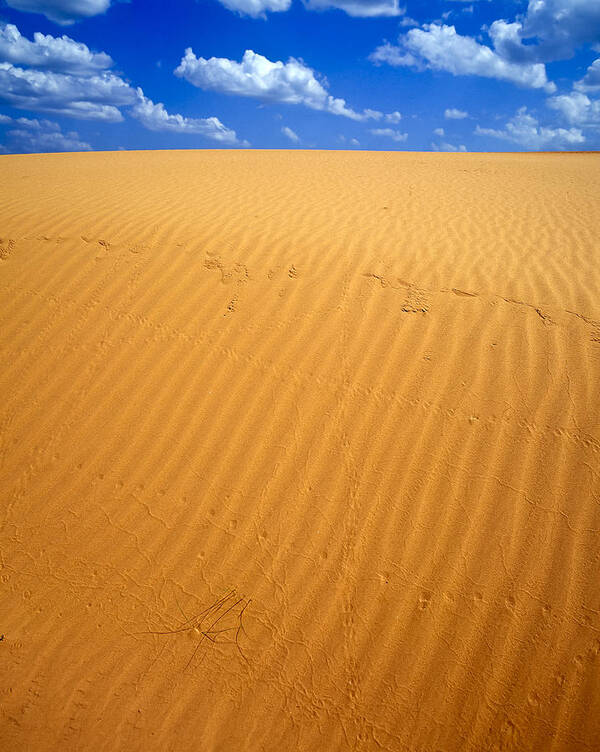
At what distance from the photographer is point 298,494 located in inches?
120

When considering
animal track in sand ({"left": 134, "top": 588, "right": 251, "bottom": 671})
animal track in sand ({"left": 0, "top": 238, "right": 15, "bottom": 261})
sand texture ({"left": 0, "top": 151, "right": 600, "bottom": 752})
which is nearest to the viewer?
sand texture ({"left": 0, "top": 151, "right": 600, "bottom": 752})

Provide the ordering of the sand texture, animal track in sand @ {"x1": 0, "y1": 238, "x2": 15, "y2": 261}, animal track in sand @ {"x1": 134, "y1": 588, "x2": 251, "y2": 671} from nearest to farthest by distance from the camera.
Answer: the sand texture
animal track in sand @ {"x1": 134, "y1": 588, "x2": 251, "y2": 671}
animal track in sand @ {"x1": 0, "y1": 238, "x2": 15, "y2": 261}

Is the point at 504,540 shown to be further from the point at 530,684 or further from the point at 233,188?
the point at 233,188

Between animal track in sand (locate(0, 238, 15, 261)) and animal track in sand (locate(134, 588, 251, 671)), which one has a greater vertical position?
animal track in sand (locate(0, 238, 15, 261))

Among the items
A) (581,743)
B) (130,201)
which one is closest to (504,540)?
(581,743)

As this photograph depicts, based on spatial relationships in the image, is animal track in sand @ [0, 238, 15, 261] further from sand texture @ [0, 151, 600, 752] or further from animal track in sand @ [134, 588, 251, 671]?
animal track in sand @ [134, 588, 251, 671]

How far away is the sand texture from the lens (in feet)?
7.63

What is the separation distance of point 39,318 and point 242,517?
10.3ft

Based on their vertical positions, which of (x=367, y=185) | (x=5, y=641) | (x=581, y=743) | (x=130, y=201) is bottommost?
(x=5, y=641)

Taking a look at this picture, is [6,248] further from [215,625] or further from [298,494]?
[215,625]

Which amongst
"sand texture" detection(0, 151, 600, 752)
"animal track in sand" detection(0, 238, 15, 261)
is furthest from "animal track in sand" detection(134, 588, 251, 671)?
"animal track in sand" detection(0, 238, 15, 261)

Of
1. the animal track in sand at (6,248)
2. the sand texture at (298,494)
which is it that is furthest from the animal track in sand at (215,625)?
the animal track in sand at (6,248)

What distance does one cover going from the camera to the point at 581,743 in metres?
2.16

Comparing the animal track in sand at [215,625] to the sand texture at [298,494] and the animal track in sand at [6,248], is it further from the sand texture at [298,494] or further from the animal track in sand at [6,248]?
the animal track in sand at [6,248]
